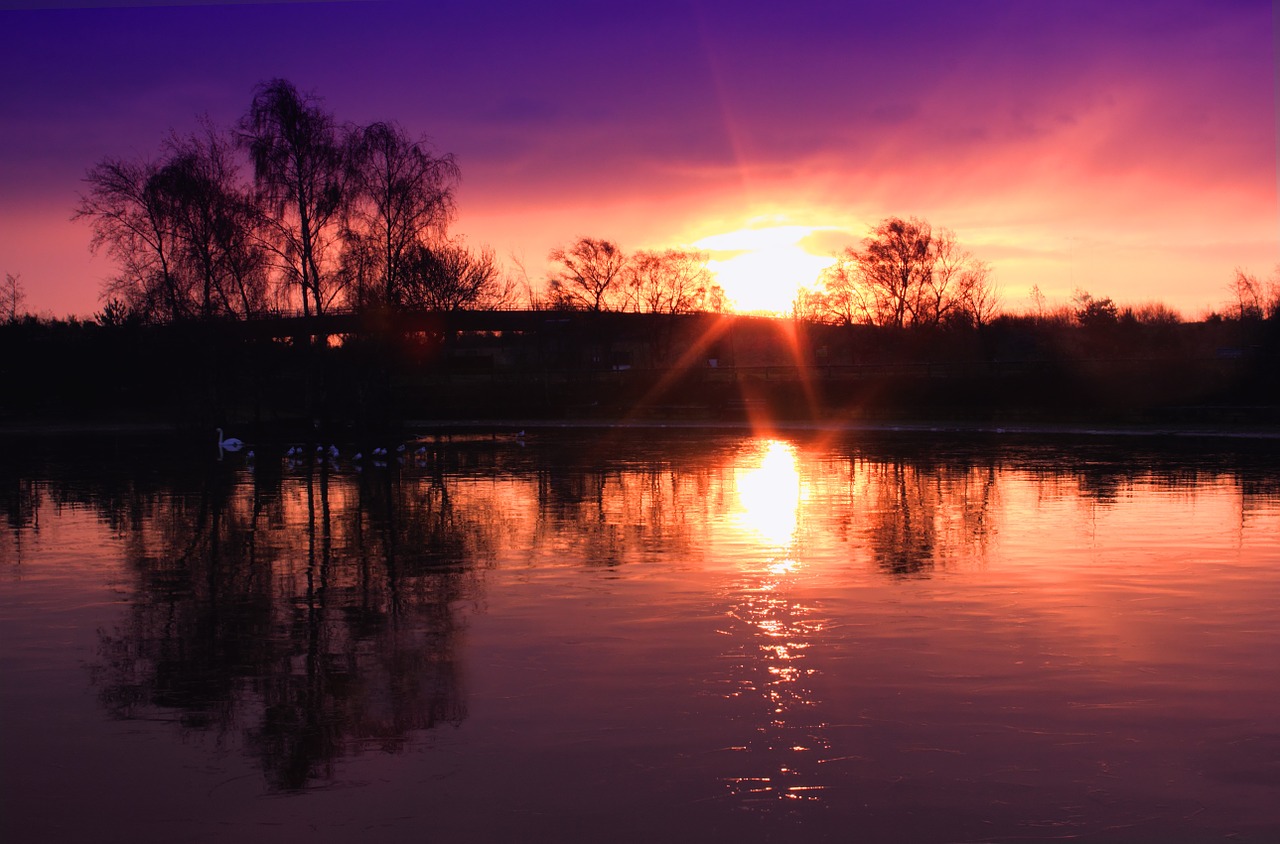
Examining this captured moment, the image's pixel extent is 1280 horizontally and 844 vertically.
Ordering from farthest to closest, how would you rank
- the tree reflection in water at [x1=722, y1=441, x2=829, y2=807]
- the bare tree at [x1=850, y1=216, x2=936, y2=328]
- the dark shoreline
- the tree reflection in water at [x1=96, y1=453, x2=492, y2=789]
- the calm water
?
the bare tree at [x1=850, y1=216, x2=936, y2=328], the dark shoreline, the tree reflection in water at [x1=96, y1=453, x2=492, y2=789], the tree reflection in water at [x1=722, y1=441, x2=829, y2=807], the calm water

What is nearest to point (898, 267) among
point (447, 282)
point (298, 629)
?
point (447, 282)

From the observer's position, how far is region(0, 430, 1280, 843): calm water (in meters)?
5.68

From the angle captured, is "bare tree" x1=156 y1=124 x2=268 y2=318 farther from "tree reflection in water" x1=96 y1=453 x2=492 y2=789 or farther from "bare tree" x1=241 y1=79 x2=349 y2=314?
"tree reflection in water" x1=96 y1=453 x2=492 y2=789

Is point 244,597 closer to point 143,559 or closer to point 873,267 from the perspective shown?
point 143,559

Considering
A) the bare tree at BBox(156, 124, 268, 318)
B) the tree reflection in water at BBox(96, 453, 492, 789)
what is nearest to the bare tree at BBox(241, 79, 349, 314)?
the bare tree at BBox(156, 124, 268, 318)

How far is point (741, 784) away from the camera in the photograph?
5934 mm

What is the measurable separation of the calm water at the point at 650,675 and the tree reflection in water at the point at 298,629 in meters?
0.04

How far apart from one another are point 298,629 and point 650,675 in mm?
3369

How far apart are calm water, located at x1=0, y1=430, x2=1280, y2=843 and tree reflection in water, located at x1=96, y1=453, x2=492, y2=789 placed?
0.04 m

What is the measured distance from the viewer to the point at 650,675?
313 inches

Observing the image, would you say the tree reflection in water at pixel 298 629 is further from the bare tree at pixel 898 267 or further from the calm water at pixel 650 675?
the bare tree at pixel 898 267

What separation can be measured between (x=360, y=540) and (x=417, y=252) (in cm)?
3583

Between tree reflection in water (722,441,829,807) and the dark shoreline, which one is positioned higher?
the dark shoreline

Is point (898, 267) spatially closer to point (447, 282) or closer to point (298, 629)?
point (447, 282)
